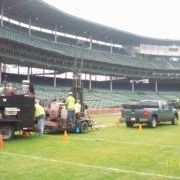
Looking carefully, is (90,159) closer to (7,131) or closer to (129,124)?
(7,131)

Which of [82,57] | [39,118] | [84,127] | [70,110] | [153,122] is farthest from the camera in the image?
[82,57]

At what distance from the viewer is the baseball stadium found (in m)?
12.6

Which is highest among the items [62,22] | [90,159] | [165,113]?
[62,22]

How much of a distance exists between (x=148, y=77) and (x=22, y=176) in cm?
8075

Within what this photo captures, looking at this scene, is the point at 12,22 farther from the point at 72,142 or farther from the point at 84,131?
the point at 72,142

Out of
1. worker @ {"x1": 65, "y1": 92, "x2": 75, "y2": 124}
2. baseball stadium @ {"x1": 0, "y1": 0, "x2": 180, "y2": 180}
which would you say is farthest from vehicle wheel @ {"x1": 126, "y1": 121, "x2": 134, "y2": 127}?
worker @ {"x1": 65, "y1": 92, "x2": 75, "y2": 124}

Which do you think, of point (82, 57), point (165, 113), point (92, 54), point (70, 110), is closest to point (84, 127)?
point (70, 110)

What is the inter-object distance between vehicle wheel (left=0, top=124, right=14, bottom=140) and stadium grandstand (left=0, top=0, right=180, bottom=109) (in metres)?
29.1

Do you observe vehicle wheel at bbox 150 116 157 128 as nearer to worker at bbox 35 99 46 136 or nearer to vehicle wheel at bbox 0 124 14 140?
worker at bbox 35 99 46 136

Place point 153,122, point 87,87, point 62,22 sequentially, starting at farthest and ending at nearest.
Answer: point 87,87, point 62,22, point 153,122

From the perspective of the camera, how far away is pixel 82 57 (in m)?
59.0

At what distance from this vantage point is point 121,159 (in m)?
13.7

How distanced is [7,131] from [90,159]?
6.62m

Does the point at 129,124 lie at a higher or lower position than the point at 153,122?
lower
